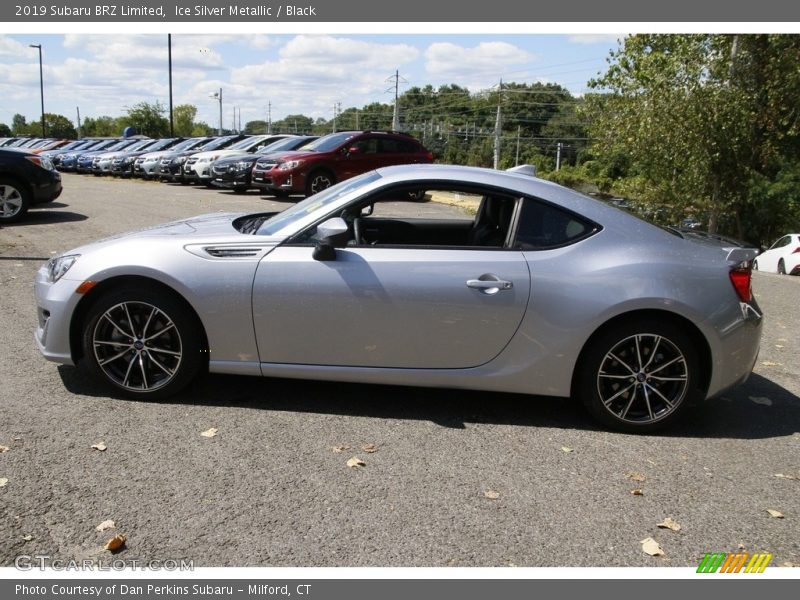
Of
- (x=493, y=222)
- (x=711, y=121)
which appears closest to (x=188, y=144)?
(x=711, y=121)

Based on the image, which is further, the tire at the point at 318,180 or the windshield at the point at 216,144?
the windshield at the point at 216,144

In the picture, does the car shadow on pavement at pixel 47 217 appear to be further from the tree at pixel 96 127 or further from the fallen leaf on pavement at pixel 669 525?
the tree at pixel 96 127

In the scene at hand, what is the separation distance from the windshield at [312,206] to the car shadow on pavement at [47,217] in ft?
31.3

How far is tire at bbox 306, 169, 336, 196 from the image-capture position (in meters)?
17.7

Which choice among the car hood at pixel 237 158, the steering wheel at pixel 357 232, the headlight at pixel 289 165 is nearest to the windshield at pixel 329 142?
the headlight at pixel 289 165

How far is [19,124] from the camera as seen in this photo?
361ft

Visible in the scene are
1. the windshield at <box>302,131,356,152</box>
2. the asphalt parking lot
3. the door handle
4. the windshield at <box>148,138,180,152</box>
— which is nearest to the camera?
the asphalt parking lot

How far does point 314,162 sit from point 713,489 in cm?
1512

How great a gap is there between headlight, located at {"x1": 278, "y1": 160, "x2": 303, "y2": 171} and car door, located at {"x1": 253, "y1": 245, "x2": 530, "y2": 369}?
1363cm

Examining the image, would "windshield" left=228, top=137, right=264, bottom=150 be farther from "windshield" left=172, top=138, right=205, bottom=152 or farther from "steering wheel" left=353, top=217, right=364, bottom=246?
"steering wheel" left=353, top=217, right=364, bottom=246

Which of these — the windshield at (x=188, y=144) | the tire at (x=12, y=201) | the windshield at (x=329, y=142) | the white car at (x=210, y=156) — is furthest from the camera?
the windshield at (x=188, y=144)

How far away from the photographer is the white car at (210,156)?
2230 centimetres

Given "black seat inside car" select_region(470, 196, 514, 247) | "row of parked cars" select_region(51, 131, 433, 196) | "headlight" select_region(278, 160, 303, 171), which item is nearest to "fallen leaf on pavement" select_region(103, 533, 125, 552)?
"black seat inside car" select_region(470, 196, 514, 247)

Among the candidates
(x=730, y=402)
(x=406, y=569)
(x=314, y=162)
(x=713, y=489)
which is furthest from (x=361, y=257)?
(x=314, y=162)
